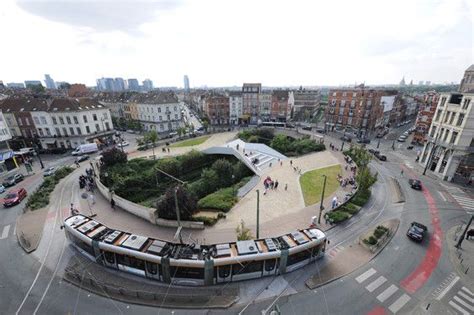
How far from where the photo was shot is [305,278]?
18.0 meters

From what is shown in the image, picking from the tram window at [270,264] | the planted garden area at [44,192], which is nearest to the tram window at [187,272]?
the tram window at [270,264]

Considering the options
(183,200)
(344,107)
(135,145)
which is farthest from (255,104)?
(183,200)

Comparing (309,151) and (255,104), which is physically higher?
(255,104)

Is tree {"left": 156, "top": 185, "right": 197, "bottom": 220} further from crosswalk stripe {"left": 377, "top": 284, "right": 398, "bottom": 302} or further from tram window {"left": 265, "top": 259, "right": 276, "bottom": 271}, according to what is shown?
crosswalk stripe {"left": 377, "top": 284, "right": 398, "bottom": 302}

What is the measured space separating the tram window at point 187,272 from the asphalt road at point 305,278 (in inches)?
89.4

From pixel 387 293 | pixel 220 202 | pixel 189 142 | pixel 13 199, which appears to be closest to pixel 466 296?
pixel 387 293

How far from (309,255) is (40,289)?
74.9 feet

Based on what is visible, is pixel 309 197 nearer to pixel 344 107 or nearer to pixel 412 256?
pixel 412 256

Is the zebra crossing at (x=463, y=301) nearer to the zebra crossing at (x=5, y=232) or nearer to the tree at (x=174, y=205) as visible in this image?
the tree at (x=174, y=205)

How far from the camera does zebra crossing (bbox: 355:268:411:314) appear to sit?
15.9 meters

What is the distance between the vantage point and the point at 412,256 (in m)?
20.4

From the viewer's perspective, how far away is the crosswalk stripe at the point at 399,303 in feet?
50.8

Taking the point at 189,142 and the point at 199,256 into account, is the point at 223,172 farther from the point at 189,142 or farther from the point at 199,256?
the point at 189,142

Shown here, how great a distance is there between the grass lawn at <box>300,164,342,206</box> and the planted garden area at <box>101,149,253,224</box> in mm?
10526
